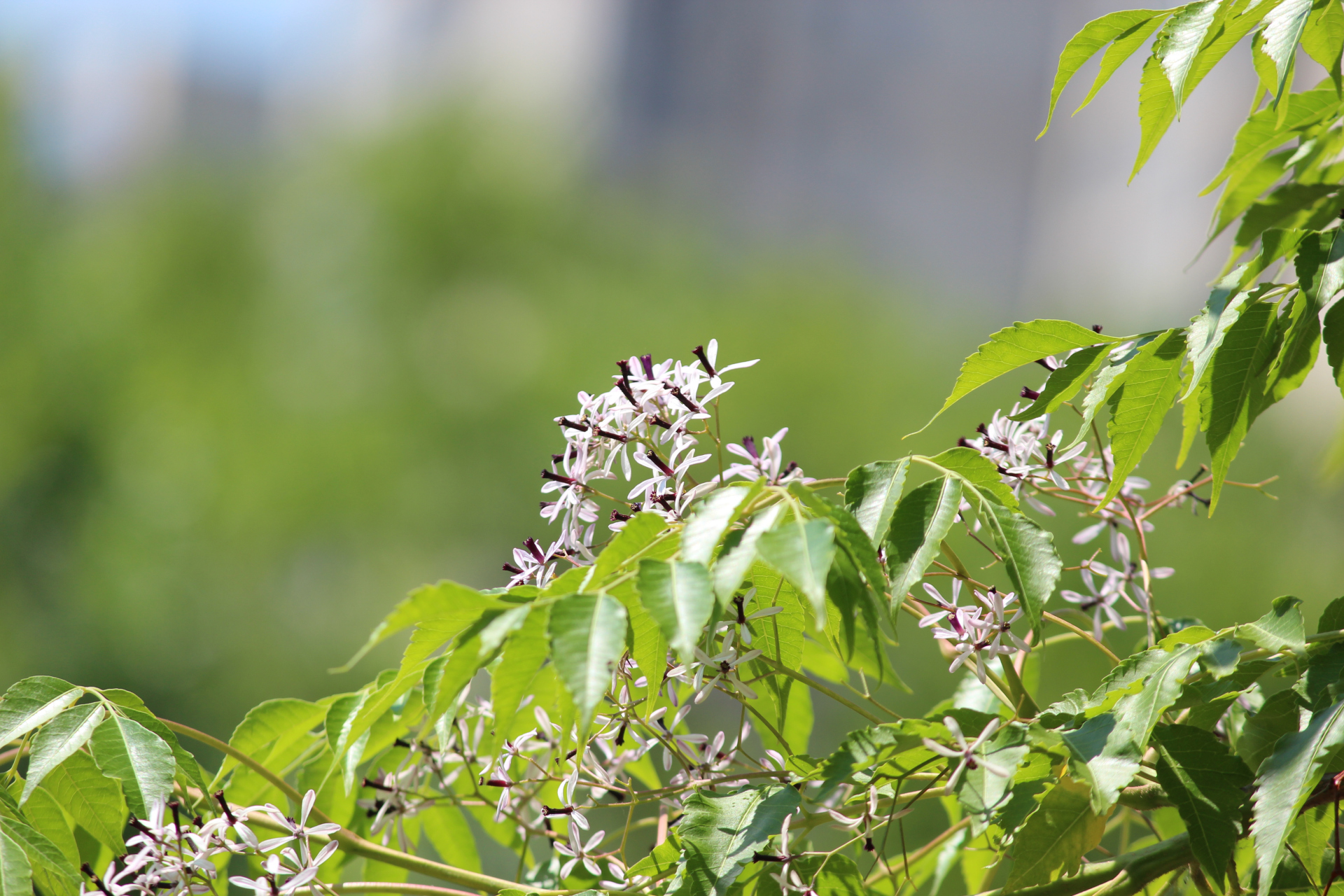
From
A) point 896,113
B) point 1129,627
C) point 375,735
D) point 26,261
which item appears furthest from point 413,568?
point 896,113

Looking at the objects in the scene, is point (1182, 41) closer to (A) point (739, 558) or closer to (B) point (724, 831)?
(A) point (739, 558)

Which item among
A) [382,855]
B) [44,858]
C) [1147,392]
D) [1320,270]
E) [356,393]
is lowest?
[356,393]

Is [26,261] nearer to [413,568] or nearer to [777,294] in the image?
[413,568]

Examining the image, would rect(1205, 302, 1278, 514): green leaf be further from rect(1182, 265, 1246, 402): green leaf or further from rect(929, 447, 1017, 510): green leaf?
rect(929, 447, 1017, 510): green leaf

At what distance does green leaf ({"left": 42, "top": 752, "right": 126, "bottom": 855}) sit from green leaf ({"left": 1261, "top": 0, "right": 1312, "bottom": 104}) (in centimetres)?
107

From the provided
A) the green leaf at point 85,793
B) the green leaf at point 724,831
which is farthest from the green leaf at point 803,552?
the green leaf at point 85,793

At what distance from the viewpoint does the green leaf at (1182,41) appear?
0.78 metres

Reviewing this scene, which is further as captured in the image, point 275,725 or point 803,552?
point 275,725

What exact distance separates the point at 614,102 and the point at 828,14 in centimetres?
612

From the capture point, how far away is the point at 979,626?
32.3 inches

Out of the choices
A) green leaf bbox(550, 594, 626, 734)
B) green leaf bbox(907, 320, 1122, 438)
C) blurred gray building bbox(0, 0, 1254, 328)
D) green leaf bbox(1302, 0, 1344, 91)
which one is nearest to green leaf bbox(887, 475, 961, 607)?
green leaf bbox(907, 320, 1122, 438)

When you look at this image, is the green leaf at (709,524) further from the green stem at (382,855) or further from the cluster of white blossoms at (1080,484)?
the green stem at (382,855)

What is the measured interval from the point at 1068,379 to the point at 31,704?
89cm

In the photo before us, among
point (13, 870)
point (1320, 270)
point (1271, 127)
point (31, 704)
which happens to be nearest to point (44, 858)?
point (13, 870)
